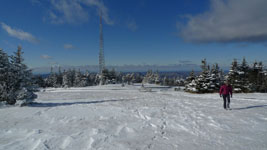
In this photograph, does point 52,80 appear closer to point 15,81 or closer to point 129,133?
point 15,81

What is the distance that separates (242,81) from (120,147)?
24499mm

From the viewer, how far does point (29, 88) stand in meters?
10.0

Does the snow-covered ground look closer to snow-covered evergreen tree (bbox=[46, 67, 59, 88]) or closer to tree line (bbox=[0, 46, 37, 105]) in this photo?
tree line (bbox=[0, 46, 37, 105])

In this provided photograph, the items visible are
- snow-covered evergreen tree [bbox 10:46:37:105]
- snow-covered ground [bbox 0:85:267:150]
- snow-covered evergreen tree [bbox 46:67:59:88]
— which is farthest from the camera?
snow-covered evergreen tree [bbox 46:67:59:88]

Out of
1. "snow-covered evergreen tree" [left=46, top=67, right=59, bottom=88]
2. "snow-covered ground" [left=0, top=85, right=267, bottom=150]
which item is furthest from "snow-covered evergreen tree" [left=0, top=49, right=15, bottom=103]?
"snow-covered evergreen tree" [left=46, top=67, right=59, bottom=88]

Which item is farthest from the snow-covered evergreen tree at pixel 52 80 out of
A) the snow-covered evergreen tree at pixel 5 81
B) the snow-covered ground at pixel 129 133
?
the snow-covered ground at pixel 129 133

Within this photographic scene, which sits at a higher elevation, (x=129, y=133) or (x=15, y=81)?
(x=15, y=81)

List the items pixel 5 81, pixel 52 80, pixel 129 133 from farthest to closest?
1. pixel 52 80
2. pixel 5 81
3. pixel 129 133

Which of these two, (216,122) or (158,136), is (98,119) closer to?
(158,136)

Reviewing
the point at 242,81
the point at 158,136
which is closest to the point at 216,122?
the point at 158,136

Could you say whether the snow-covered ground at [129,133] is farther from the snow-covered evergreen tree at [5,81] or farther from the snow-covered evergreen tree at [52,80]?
the snow-covered evergreen tree at [52,80]

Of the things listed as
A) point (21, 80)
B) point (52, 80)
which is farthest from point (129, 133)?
point (52, 80)

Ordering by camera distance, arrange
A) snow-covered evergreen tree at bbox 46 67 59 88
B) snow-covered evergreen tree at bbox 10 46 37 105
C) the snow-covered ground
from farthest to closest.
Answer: snow-covered evergreen tree at bbox 46 67 59 88, snow-covered evergreen tree at bbox 10 46 37 105, the snow-covered ground

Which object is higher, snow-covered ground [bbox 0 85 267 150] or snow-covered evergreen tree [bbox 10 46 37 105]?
snow-covered evergreen tree [bbox 10 46 37 105]
